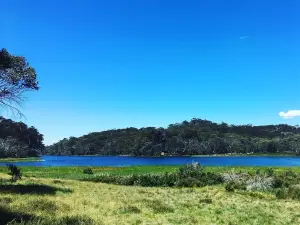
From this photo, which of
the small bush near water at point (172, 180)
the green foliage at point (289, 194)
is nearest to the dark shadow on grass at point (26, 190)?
the small bush near water at point (172, 180)

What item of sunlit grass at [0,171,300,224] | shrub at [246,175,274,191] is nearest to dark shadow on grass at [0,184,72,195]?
sunlit grass at [0,171,300,224]

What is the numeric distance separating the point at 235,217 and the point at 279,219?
2555 mm

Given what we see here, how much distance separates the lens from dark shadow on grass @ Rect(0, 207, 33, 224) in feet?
54.1

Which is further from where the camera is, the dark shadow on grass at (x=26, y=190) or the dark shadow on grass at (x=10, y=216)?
the dark shadow on grass at (x=26, y=190)

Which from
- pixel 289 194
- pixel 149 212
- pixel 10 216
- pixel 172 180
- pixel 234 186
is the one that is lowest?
pixel 289 194

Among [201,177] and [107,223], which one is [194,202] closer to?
[107,223]

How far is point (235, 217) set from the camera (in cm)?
2256

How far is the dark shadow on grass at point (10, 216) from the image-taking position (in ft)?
54.1

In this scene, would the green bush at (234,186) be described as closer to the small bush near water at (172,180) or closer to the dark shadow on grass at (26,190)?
the small bush near water at (172,180)

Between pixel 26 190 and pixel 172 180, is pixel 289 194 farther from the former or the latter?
pixel 26 190

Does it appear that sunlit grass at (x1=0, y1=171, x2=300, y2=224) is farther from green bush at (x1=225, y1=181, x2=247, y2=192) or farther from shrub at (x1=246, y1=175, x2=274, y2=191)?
shrub at (x1=246, y1=175, x2=274, y2=191)

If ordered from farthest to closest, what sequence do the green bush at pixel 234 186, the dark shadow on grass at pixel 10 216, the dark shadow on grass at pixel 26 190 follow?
1. the green bush at pixel 234 186
2. the dark shadow on grass at pixel 26 190
3. the dark shadow on grass at pixel 10 216

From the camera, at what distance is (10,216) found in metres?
17.3

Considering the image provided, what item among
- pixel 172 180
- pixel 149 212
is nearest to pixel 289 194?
pixel 149 212
